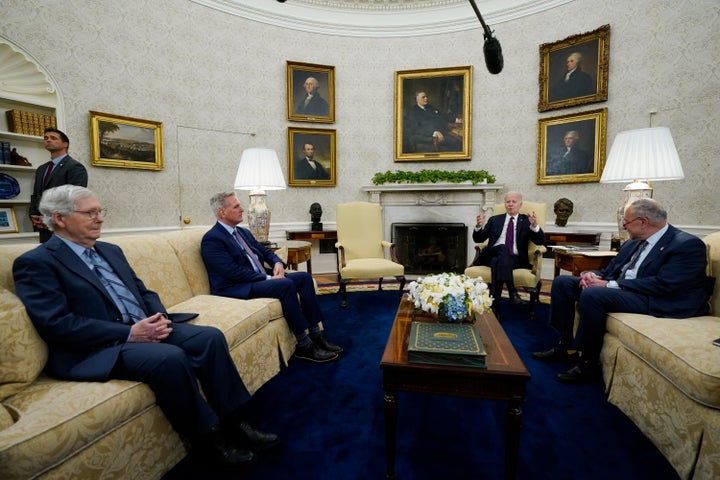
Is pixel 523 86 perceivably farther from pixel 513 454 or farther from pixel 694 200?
pixel 513 454

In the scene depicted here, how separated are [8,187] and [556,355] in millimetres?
5521

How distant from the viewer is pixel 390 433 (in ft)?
5.35

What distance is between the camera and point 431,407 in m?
2.21

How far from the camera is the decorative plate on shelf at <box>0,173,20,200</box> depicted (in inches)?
149

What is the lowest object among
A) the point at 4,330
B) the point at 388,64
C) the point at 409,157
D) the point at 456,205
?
the point at 4,330

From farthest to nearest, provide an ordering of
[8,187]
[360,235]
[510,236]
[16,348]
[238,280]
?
[360,235]
[510,236]
[8,187]
[238,280]
[16,348]

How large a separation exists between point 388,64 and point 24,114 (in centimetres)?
495

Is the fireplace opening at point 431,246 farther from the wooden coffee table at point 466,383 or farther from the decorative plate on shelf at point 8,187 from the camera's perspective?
the decorative plate on shelf at point 8,187

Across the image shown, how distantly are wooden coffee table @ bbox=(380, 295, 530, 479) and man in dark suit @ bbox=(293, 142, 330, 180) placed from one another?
471cm

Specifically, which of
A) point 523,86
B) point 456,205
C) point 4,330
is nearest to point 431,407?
point 4,330

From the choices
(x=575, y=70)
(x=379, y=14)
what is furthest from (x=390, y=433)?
(x=379, y=14)

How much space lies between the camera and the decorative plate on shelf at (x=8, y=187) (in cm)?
379

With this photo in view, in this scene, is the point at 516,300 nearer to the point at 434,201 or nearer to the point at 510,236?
the point at 510,236

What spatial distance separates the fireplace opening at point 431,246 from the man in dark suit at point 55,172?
427cm
